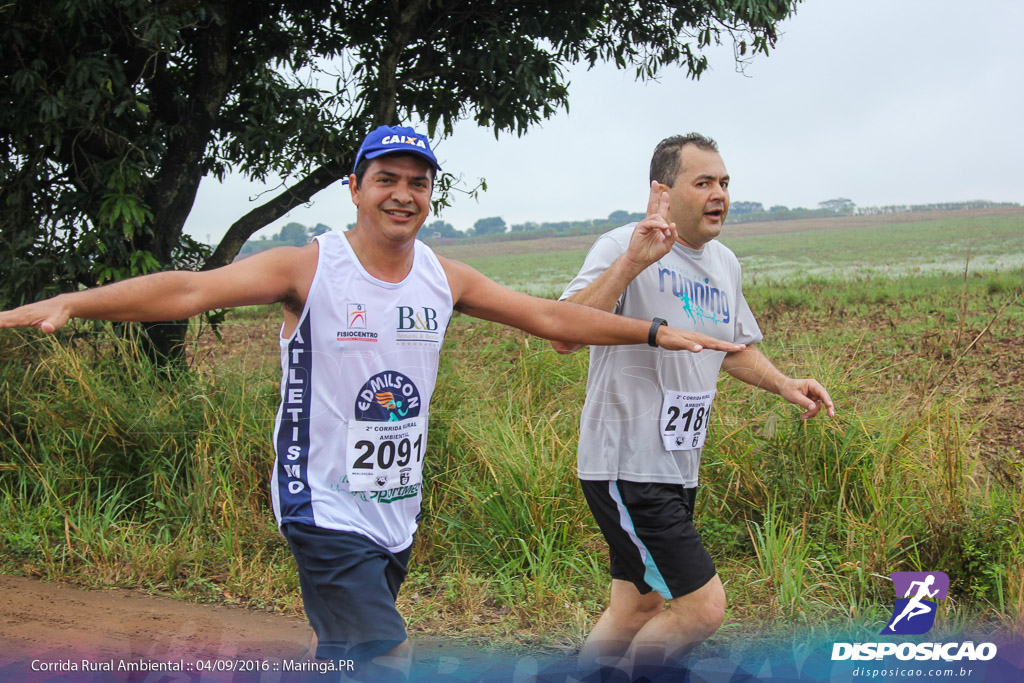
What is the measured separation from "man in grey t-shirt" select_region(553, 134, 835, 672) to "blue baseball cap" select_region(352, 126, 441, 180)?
32.6 inches

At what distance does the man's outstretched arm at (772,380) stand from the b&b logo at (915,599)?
1366mm

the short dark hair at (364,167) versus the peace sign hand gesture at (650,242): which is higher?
the short dark hair at (364,167)

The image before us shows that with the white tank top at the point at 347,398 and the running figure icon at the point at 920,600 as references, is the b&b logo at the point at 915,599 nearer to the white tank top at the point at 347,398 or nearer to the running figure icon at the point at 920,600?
the running figure icon at the point at 920,600

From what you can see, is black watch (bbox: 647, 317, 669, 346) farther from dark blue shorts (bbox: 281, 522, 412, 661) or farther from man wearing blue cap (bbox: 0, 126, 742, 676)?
dark blue shorts (bbox: 281, 522, 412, 661)

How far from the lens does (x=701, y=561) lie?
3.43 meters

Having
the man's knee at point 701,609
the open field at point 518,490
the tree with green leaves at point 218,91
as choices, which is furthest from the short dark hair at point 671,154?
the tree with green leaves at point 218,91

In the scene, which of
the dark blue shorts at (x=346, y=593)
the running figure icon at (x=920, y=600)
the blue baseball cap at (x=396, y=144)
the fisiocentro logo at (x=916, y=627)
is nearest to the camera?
the dark blue shorts at (x=346, y=593)

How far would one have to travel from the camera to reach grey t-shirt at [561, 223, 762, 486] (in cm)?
349

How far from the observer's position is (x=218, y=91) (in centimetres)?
841

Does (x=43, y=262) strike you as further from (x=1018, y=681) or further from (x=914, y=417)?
(x=1018, y=681)

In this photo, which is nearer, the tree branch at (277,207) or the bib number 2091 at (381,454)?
the bib number 2091 at (381,454)

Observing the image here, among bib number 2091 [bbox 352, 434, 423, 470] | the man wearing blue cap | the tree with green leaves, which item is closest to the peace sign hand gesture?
the man wearing blue cap

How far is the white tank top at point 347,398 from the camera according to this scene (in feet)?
9.89

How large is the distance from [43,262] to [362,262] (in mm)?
Result: 5362
